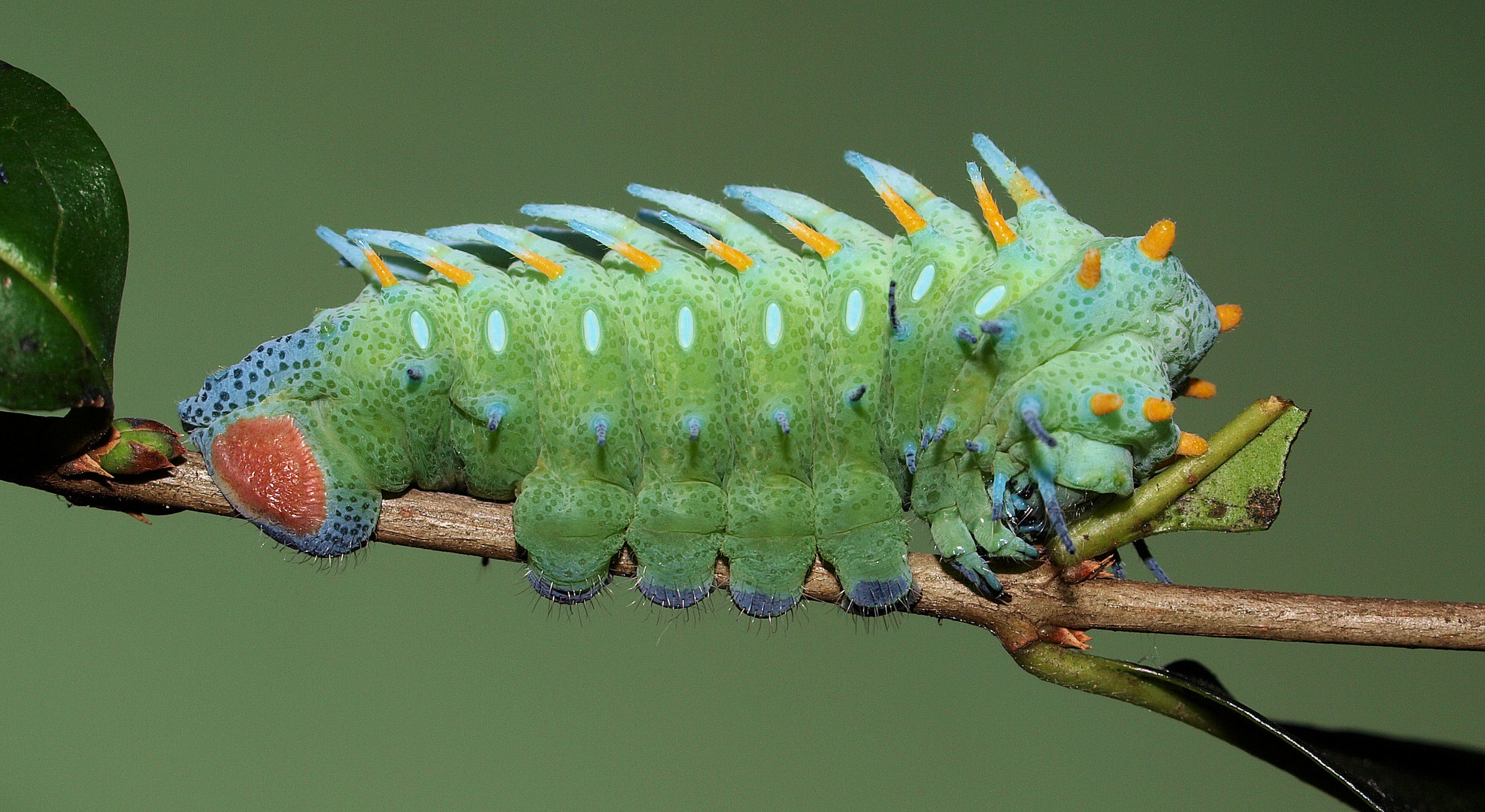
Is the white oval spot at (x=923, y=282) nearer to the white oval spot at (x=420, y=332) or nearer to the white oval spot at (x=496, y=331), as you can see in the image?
the white oval spot at (x=496, y=331)

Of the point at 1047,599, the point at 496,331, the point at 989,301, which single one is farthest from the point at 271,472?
the point at 1047,599

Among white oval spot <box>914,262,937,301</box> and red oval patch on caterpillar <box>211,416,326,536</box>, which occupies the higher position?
white oval spot <box>914,262,937,301</box>

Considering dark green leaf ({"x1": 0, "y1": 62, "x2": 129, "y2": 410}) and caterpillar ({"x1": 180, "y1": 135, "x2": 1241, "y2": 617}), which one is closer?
dark green leaf ({"x1": 0, "y1": 62, "x2": 129, "y2": 410})

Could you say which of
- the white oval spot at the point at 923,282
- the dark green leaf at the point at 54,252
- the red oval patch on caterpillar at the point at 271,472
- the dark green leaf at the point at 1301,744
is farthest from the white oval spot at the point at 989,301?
the dark green leaf at the point at 54,252

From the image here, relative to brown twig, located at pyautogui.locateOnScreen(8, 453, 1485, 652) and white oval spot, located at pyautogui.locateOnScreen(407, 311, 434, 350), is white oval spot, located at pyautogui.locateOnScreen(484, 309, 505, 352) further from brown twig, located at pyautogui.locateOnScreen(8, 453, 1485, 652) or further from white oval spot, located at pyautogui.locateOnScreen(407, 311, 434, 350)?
brown twig, located at pyautogui.locateOnScreen(8, 453, 1485, 652)

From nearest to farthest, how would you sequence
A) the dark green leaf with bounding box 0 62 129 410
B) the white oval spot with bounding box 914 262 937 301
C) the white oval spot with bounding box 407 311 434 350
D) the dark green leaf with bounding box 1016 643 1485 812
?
1. the dark green leaf with bounding box 0 62 129 410
2. the dark green leaf with bounding box 1016 643 1485 812
3. the white oval spot with bounding box 914 262 937 301
4. the white oval spot with bounding box 407 311 434 350

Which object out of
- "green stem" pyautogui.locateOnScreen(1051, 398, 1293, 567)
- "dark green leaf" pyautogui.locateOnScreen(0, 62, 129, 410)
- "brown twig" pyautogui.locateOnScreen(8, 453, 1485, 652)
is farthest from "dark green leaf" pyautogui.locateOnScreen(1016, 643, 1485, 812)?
"dark green leaf" pyautogui.locateOnScreen(0, 62, 129, 410)

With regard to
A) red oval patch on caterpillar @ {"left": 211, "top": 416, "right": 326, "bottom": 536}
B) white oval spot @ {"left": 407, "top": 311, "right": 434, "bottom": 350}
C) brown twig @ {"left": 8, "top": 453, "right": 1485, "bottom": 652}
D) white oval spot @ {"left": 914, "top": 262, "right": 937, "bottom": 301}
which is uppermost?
white oval spot @ {"left": 914, "top": 262, "right": 937, "bottom": 301}

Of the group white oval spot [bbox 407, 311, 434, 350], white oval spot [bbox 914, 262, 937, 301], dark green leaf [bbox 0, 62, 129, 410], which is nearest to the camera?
dark green leaf [bbox 0, 62, 129, 410]
